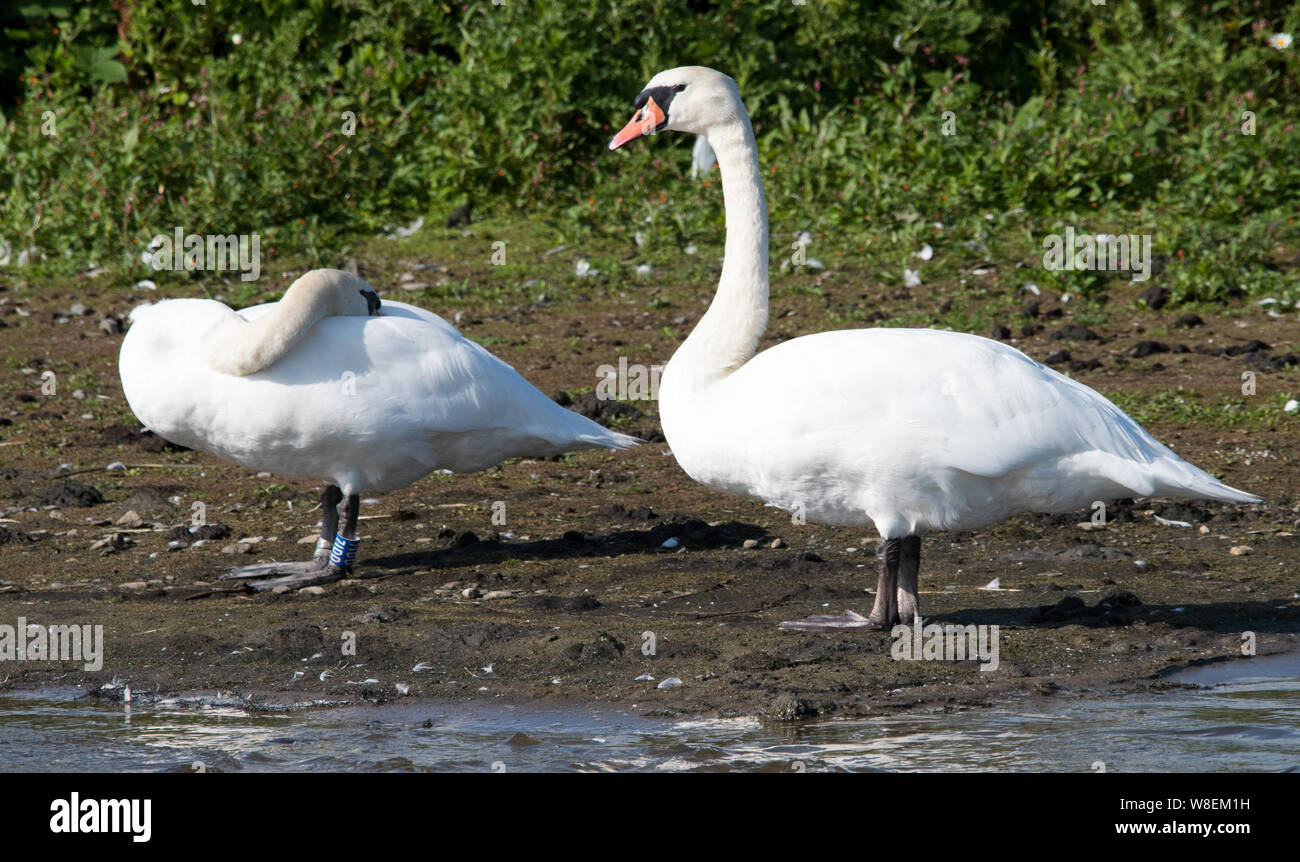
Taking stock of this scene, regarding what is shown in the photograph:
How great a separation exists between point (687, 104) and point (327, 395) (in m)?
1.90

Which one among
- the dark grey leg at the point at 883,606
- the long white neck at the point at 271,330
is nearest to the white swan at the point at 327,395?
the long white neck at the point at 271,330

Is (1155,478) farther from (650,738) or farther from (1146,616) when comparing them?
(650,738)

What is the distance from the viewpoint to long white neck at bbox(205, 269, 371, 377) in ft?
21.7

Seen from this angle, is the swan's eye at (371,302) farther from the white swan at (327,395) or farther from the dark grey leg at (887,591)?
the dark grey leg at (887,591)

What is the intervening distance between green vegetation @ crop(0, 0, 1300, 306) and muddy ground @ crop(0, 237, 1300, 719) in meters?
1.96

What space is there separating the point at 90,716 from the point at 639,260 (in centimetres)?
741

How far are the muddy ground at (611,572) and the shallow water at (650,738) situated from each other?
0.17m

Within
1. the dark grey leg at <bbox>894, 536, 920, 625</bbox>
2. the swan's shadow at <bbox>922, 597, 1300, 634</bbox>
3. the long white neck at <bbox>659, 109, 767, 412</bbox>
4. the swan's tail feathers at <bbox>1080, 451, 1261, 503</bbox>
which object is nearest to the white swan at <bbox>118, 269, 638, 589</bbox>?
the long white neck at <bbox>659, 109, 767, 412</bbox>

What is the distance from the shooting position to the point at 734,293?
6012 millimetres

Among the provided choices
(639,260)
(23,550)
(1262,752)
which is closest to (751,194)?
(1262,752)

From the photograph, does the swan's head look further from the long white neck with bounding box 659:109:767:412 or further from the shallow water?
the shallow water

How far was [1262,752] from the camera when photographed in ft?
15.4

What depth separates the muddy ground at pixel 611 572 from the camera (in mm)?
5504

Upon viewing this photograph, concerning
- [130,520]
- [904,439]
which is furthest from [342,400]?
[904,439]
